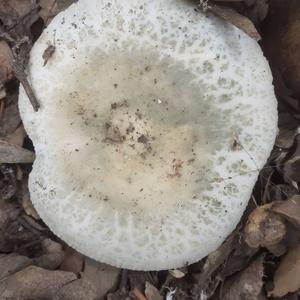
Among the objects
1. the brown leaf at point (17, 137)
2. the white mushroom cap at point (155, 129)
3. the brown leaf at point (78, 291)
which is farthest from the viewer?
the brown leaf at point (17, 137)

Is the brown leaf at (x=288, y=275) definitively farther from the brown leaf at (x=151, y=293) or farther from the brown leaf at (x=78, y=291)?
the brown leaf at (x=78, y=291)

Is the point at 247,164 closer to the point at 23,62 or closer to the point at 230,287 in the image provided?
the point at 230,287

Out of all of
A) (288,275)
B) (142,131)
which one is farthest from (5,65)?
(288,275)

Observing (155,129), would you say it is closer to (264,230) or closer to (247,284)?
(264,230)

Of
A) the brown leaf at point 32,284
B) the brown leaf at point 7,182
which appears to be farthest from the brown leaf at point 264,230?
the brown leaf at point 7,182

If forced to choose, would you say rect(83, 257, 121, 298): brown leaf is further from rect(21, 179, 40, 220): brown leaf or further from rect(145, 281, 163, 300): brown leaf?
rect(21, 179, 40, 220): brown leaf

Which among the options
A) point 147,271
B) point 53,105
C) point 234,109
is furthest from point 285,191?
point 53,105

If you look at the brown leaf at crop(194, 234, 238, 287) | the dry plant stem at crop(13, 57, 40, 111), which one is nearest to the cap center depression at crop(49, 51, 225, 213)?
the dry plant stem at crop(13, 57, 40, 111)
